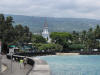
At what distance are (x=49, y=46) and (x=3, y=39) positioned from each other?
97.4ft

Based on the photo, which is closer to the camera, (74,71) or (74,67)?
(74,71)

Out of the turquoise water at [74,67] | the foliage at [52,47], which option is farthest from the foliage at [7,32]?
the turquoise water at [74,67]

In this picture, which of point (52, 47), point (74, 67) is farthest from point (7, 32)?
point (74, 67)

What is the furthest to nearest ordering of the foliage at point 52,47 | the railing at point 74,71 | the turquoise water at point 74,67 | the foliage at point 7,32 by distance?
1. the foliage at point 52,47
2. the foliage at point 7,32
3. the turquoise water at point 74,67
4. the railing at point 74,71

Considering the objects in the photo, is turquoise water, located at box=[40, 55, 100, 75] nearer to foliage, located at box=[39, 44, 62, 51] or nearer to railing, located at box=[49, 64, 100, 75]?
railing, located at box=[49, 64, 100, 75]

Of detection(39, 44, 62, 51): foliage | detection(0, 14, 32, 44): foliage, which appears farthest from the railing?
detection(39, 44, 62, 51): foliage

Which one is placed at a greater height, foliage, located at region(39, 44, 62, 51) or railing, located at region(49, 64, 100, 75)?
railing, located at region(49, 64, 100, 75)

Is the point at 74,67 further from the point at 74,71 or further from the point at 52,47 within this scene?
the point at 52,47

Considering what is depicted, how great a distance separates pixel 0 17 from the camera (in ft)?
240

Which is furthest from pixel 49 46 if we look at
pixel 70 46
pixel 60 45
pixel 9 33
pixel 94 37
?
pixel 9 33

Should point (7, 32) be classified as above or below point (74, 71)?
above

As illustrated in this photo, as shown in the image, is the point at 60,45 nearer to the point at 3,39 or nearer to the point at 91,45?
the point at 91,45

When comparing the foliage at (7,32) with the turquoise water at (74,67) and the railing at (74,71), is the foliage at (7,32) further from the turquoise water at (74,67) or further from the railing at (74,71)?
the railing at (74,71)

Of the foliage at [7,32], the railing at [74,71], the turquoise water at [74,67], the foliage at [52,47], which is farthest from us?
the foliage at [52,47]
